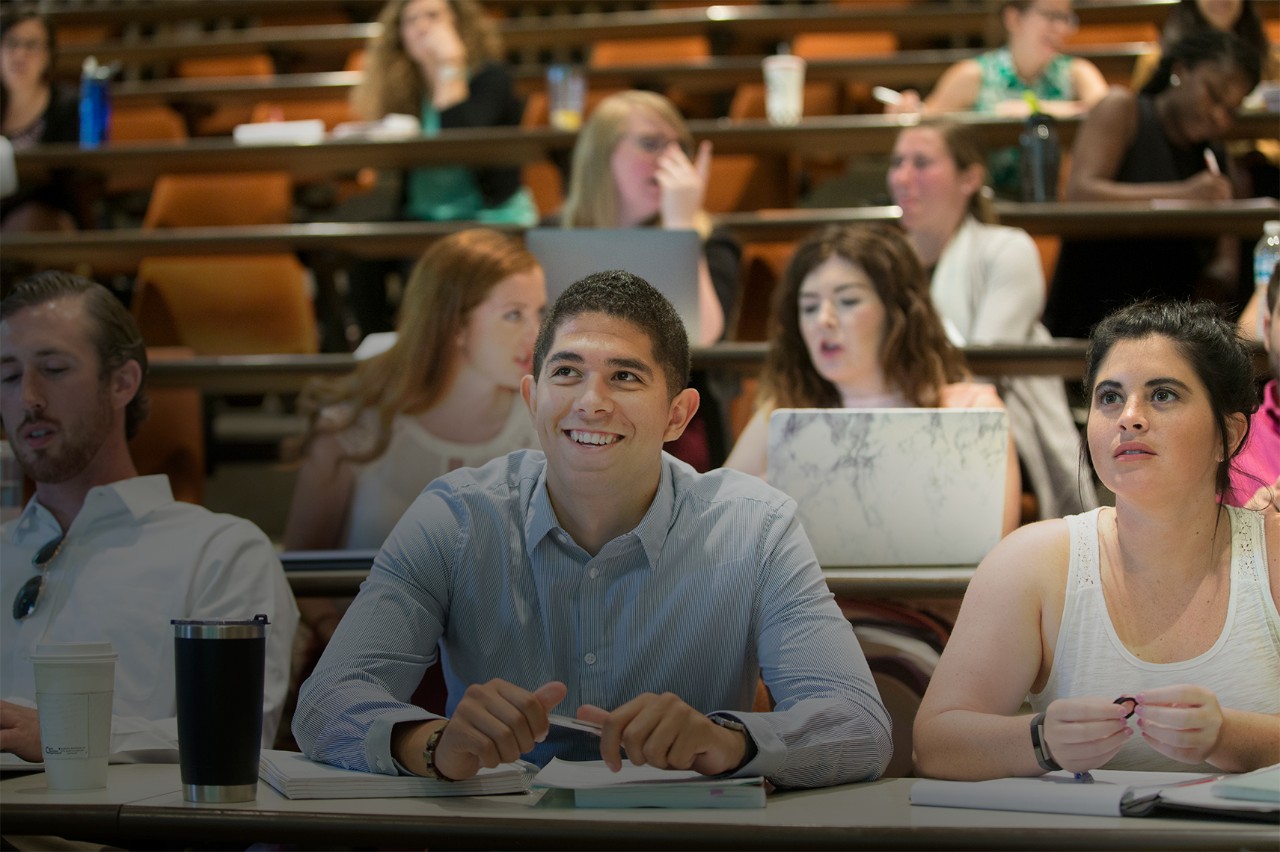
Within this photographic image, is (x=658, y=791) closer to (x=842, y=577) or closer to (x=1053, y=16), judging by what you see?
(x=842, y=577)

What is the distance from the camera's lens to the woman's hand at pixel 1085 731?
49.9 inches

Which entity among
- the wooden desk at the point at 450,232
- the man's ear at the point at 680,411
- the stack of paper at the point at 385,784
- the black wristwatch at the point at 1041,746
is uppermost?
the wooden desk at the point at 450,232

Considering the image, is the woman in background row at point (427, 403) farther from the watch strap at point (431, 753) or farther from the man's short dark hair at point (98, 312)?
the watch strap at point (431, 753)

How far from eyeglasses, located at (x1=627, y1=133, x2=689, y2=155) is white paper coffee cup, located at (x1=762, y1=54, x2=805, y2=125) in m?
0.76

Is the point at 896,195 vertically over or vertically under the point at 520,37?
under

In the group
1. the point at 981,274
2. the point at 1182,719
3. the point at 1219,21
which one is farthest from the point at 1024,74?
the point at 1182,719

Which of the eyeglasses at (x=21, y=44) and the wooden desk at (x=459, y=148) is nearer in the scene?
the wooden desk at (x=459, y=148)

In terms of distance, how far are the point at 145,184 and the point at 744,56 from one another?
209cm

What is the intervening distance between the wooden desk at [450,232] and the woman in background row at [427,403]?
2.13ft

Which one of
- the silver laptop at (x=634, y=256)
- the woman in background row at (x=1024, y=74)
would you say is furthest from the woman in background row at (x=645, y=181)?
the woman in background row at (x=1024, y=74)

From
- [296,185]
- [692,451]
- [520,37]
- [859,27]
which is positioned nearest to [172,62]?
[296,185]

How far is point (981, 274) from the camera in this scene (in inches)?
123

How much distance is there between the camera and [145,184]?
4234 millimetres

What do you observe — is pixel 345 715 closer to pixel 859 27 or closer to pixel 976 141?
pixel 976 141
